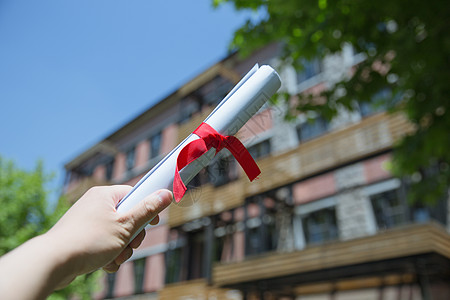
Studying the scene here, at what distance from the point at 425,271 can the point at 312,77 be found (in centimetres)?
908

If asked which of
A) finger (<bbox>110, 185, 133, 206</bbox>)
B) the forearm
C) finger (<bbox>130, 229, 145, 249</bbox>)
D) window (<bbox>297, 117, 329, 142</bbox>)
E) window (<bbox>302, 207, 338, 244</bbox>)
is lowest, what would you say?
the forearm

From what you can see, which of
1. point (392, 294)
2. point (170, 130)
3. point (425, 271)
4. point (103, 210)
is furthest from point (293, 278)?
point (170, 130)

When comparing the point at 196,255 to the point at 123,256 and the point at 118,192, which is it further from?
the point at 118,192

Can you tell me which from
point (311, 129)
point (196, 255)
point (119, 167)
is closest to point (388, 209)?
point (311, 129)

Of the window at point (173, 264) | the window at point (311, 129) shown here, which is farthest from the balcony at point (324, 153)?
the window at point (173, 264)

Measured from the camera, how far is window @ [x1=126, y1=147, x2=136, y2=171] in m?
23.8

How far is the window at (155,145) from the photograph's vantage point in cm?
2227

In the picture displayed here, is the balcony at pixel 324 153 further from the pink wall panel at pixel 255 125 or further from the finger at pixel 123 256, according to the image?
the finger at pixel 123 256

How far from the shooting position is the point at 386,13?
4.90 meters

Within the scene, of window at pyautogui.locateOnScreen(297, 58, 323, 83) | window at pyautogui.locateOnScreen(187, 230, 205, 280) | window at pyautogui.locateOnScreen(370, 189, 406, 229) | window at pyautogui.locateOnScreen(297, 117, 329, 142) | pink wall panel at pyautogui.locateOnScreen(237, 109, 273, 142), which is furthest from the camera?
window at pyautogui.locateOnScreen(187, 230, 205, 280)

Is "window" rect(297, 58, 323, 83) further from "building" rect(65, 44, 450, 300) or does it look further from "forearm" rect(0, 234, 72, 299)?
"forearm" rect(0, 234, 72, 299)

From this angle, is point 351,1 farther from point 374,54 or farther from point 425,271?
point 425,271

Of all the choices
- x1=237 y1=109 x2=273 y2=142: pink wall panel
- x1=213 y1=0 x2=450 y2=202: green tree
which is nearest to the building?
x1=213 y1=0 x2=450 y2=202: green tree

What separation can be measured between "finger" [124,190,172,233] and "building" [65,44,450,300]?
204 inches
